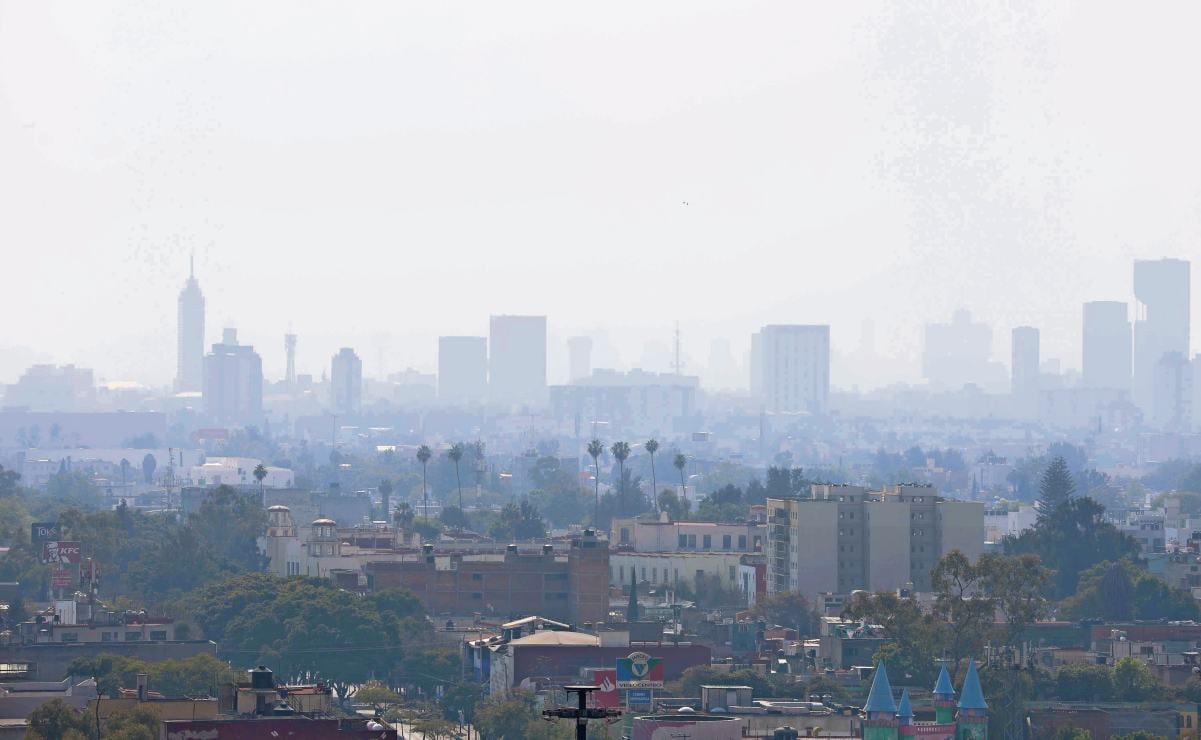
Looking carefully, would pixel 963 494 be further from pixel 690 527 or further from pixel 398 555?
pixel 398 555

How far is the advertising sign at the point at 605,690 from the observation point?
49375 millimetres

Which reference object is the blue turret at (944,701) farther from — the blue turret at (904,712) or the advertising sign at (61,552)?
the advertising sign at (61,552)

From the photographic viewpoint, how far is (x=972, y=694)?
2039 inches

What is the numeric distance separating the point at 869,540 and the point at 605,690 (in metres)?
32.3

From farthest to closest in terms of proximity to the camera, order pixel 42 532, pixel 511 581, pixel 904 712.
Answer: pixel 42 532
pixel 511 581
pixel 904 712

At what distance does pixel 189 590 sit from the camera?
83.8m

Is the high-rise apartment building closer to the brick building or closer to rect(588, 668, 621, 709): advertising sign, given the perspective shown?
the brick building

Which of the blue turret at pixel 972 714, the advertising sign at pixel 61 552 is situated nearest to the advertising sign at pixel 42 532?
the advertising sign at pixel 61 552

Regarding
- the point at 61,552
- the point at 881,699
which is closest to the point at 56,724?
the point at 881,699

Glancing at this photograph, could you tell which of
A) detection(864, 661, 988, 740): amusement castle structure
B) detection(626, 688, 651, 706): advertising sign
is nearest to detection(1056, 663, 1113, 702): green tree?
detection(864, 661, 988, 740): amusement castle structure

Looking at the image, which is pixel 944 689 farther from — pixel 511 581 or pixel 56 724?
pixel 511 581

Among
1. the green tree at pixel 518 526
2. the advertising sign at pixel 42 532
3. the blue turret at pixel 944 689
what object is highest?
the green tree at pixel 518 526

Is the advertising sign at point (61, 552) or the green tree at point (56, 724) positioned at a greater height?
the advertising sign at point (61, 552)

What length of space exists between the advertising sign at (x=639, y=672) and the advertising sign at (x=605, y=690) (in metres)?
0.16
